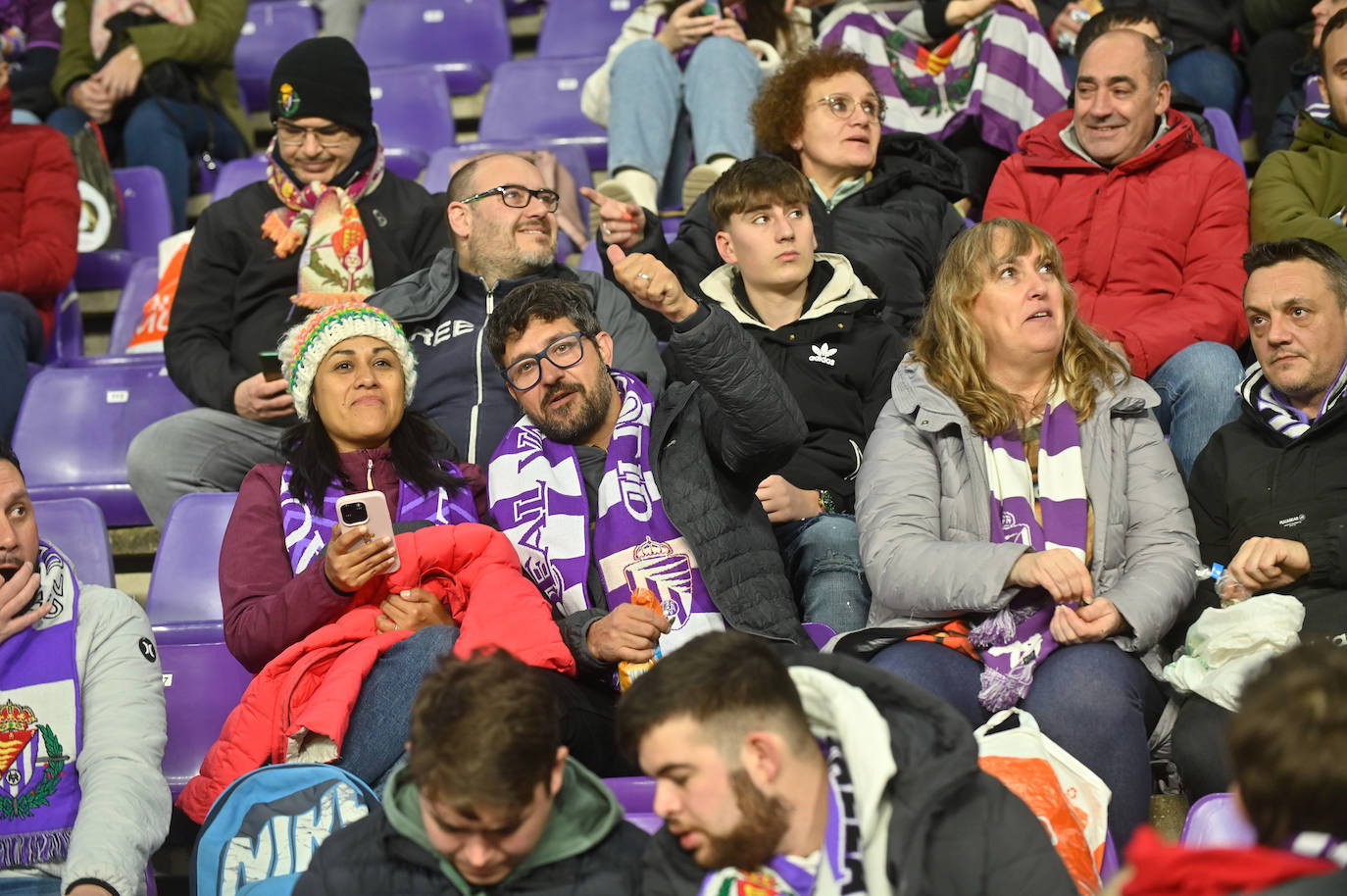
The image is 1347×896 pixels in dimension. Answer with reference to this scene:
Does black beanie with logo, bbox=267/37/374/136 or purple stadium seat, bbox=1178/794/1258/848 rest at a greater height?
black beanie with logo, bbox=267/37/374/136

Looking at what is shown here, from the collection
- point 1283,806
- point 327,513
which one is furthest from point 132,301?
point 1283,806

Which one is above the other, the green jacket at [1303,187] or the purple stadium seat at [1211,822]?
the green jacket at [1303,187]

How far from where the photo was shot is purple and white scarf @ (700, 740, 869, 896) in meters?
1.83

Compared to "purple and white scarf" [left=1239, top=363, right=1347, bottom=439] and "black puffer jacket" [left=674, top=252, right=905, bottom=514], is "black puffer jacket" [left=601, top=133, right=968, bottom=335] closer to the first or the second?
"black puffer jacket" [left=674, top=252, right=905, bottom=514]

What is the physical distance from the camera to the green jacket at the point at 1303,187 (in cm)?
351

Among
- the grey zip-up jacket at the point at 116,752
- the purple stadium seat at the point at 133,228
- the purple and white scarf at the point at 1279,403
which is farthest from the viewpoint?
the purple stadium seat at the point at 133,228

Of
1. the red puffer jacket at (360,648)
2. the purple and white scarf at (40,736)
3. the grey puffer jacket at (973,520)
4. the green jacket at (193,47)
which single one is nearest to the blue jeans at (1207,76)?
the grey puffer jacket at (973,520)

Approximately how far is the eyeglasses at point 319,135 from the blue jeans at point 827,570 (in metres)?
1.77

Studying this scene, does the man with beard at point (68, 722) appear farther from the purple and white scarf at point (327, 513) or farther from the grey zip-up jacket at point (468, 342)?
the grey zip-up jacket at point (468, 342)

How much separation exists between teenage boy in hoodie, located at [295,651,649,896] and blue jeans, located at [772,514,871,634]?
3.20ft

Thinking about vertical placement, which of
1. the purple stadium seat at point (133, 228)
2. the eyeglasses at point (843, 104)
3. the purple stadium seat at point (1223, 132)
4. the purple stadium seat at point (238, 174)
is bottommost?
the purple stadium seat at point (133, 228)

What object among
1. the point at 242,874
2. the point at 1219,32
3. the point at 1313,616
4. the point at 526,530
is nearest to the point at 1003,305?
the point at 1313,616

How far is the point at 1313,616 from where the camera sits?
2514 millimetres

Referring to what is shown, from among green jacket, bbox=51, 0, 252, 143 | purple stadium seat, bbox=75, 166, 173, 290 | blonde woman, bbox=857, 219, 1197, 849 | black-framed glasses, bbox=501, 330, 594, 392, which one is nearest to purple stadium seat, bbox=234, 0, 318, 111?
green jacket, bbox=51, 0, 252, 143
